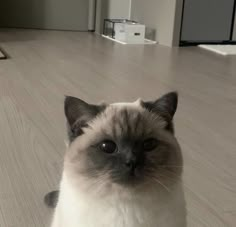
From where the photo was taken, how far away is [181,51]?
4078mm

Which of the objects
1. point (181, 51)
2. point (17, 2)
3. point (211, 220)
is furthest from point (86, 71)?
point (17, 2)

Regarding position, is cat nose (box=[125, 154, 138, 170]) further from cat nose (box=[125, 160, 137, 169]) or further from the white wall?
the white wall

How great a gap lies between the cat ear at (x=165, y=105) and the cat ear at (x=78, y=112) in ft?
0.36

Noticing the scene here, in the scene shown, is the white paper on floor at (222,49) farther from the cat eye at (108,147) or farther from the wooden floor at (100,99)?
the cat eye at (108,147)

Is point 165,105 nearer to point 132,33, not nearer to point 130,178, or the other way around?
point 130,178

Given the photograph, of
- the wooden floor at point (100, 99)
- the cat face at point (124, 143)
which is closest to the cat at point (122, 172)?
the cat face at point (124, 143)

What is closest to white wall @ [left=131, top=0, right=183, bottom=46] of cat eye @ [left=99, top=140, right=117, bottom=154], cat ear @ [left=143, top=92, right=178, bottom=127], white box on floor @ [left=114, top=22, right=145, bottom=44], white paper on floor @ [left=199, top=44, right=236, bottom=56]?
white box on floor @ [left=114, top=22, right=145, bottom=44]

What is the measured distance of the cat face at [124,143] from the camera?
2.88 feet

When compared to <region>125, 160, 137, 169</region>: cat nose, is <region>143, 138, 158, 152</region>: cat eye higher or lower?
higher

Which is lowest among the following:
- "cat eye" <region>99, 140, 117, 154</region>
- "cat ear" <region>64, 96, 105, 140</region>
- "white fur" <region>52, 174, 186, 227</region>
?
"white fur" <region>52, 174, 186, 227</region>

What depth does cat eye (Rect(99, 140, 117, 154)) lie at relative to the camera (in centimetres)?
90

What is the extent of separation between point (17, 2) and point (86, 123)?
177 inches

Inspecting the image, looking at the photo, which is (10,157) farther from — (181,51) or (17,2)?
(17,2)

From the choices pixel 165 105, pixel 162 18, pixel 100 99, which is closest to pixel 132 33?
pixel 162 18
